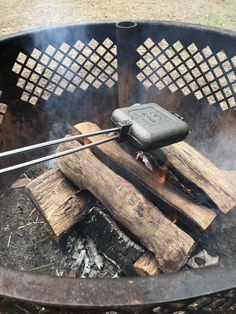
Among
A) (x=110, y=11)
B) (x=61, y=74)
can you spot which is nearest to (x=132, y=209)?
(x=61, y=74)

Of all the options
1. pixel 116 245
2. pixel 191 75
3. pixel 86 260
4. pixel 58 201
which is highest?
pixel 191 75

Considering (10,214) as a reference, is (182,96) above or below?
above

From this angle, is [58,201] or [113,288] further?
[58,201]

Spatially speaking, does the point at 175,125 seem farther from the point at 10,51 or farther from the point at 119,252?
the point at 10,51

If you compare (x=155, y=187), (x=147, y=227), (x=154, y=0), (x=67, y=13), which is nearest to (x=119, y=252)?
(x=147, y=227)

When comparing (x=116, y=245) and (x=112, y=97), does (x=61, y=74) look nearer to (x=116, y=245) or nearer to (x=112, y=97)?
(x=112, y=97)

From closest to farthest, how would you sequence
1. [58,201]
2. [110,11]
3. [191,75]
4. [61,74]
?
[58,201] → [191,75] → [61,74] → [110,11]
